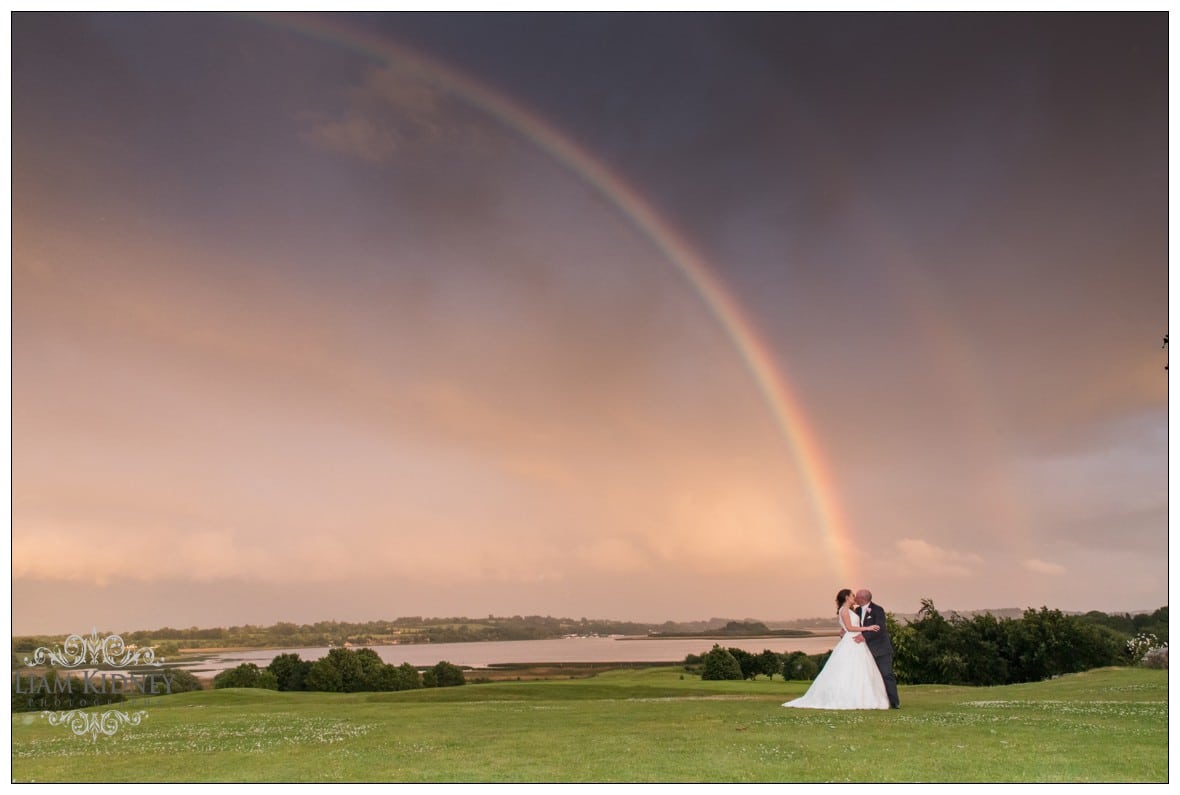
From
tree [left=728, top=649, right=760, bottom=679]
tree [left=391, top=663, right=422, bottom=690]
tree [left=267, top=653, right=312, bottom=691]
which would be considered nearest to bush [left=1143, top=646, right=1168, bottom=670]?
tree [left=728, top=649, right=760, bottom=679]

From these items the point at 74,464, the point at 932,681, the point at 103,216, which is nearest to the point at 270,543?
the point at 74,464

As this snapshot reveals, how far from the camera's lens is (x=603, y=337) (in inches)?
1993

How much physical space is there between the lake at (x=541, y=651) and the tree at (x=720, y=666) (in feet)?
2.23

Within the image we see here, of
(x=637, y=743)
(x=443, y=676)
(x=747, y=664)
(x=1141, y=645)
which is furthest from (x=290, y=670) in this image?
(x=1141, y=645)

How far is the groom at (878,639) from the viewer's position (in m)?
20.3

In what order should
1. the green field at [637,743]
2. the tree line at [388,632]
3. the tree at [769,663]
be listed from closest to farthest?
the green field at [637,743] < the tree at [769,663] < the tree line at [388,632]

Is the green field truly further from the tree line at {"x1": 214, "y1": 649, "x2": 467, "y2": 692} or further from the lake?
the lake

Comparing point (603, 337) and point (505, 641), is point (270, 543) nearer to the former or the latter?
point (505, 641)

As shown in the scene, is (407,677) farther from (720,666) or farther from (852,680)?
(852,680)

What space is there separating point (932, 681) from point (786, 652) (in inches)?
213

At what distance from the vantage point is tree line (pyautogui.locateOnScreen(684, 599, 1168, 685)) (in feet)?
117

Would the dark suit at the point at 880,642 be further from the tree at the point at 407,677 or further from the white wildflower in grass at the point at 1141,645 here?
the white wildflower in grass at the point at 1141,645

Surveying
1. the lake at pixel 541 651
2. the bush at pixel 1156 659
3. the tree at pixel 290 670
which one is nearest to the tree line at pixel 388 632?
the lake at pixel 541 651

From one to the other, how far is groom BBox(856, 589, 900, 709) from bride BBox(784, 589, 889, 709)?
4.2 inches
